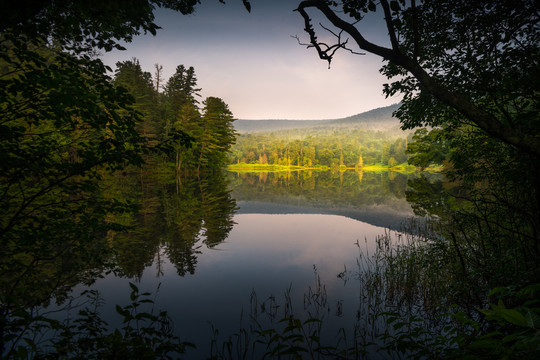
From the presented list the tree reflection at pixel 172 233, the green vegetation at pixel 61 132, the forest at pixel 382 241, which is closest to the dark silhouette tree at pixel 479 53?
the forest at pixel 382 241

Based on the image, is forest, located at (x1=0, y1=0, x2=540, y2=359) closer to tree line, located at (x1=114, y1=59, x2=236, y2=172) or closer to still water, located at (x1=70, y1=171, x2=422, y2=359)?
still water, located at (x1=70, y1=171, x2=422, y2=359)

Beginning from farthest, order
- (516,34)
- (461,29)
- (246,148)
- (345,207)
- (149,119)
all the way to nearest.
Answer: (246,148)
(149,119)
(345,207)
(461,29)
(516,34)

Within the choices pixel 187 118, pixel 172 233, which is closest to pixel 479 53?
pixel 172 233

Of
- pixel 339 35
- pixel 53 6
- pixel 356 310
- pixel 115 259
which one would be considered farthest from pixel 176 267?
pixel 339 35

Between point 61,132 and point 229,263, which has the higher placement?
point 61,132

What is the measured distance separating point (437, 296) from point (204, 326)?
5.84 m

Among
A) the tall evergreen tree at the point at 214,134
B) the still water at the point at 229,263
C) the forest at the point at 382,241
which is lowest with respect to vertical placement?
the still water at the point at 229,263

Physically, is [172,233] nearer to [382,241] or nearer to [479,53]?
[382,241]

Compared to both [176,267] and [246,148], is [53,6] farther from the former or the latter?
[246,148]

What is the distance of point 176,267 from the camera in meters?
8.71

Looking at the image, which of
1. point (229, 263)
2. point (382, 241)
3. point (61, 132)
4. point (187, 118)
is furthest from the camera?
point (187, 118)

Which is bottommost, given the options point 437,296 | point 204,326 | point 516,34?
point 204,326

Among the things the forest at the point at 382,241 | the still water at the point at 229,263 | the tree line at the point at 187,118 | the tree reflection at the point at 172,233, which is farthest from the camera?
the tree line at the point at 187,118

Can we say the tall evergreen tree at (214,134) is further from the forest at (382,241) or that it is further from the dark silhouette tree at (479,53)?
the dark silhouette tree at (479,53)
